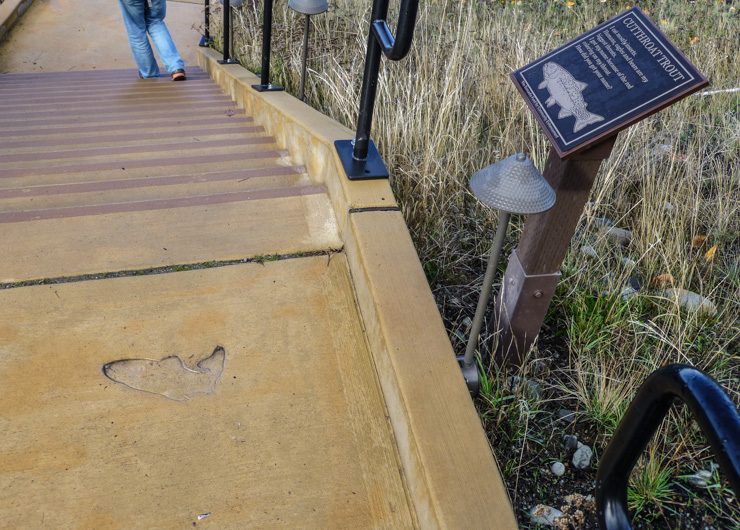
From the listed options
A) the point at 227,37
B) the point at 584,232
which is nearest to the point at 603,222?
the point at 584,232

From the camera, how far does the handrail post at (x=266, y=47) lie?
12.1 feet

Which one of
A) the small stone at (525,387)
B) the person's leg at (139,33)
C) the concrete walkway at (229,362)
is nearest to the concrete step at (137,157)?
the concrete walkway at (229,362)

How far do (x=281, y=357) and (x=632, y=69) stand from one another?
4.27 ft

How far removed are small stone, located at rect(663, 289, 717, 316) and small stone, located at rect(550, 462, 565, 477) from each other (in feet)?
2.83

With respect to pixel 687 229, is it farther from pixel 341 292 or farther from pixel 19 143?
pixel 19 143

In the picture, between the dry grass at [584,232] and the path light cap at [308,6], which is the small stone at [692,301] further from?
the path light cap at [308,6]

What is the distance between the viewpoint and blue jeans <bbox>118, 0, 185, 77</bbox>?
18.8ft

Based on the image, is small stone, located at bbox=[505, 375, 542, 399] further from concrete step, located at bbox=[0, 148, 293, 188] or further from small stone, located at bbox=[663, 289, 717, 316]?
concrete step, located at bbox=[0, 148, 293, 188]

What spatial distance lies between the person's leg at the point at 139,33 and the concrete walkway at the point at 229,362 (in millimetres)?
3360

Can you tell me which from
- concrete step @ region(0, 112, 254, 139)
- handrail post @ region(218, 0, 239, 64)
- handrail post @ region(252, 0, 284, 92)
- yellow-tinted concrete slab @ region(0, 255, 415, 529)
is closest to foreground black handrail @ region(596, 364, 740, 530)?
yellow-tinted concrete slab @ region(0, 255, 415, 529)

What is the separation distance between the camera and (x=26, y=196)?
2646 mm

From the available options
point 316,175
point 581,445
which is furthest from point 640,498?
point 316,175

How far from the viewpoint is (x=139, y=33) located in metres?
5.89

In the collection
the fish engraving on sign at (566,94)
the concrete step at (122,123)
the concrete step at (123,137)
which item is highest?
the fish engraving on sign at (566,94)
